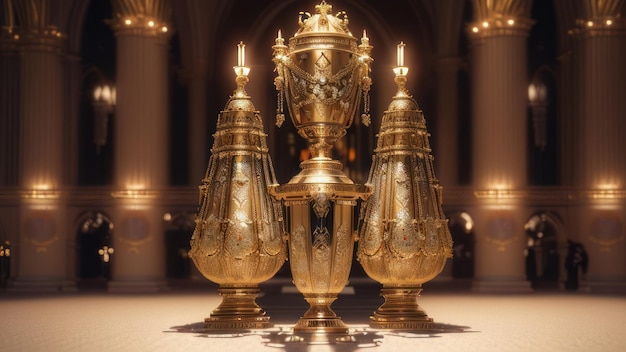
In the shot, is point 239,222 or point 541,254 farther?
point 541,254

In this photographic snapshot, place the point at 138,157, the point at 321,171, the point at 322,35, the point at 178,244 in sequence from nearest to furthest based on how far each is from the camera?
1. the point at 321,171
2. the point at 322,35
3. the point at 138,157
4. the point at 178,244

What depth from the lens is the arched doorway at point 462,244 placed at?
2769 cm

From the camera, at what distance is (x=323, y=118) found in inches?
444

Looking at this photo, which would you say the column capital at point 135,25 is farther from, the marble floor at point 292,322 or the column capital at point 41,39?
the marble floor at point 292,322

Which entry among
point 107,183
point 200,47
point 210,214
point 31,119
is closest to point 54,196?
point 31,119

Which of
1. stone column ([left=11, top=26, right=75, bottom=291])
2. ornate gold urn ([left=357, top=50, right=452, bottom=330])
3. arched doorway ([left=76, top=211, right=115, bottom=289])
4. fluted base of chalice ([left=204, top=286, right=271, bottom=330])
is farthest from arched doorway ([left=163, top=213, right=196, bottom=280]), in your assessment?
ornate gold urn ([left=357, top=50, right=452, bottom=330])

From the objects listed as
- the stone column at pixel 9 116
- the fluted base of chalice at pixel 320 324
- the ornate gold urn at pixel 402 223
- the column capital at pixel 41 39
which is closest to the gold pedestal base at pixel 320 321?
the fluted base of chalice at pixel 320 324

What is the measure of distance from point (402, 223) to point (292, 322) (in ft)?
8.87

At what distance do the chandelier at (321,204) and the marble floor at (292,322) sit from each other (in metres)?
0.63

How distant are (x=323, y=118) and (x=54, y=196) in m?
13.7

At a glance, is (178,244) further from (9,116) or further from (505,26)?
(505,26)

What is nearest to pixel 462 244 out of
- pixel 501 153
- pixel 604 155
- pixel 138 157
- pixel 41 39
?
pixel 501 153

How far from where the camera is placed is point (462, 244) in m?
28.2

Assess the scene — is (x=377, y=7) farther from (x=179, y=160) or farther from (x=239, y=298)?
(x=239, y=298)
